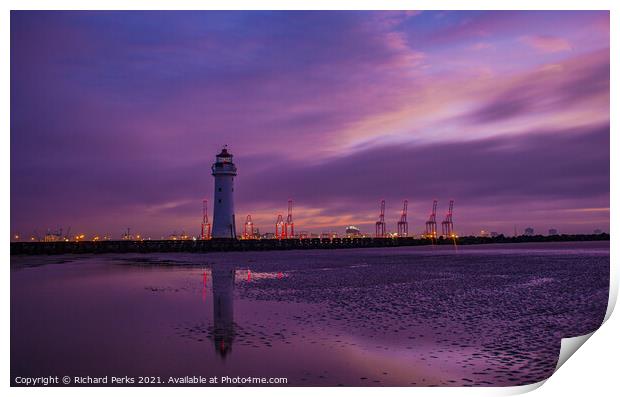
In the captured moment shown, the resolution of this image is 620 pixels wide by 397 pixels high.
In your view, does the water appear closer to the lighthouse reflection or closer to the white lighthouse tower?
the lighthouse reflection

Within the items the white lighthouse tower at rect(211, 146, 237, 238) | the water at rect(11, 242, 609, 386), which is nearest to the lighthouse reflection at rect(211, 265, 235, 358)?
the water at rect(11, 242, 609, 386)

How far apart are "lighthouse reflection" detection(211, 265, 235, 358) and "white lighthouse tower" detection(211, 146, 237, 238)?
989 inches

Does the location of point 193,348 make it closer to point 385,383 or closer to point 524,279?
point 385,383

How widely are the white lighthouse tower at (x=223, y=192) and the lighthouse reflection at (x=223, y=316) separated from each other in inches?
989

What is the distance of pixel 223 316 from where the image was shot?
34.4 ft

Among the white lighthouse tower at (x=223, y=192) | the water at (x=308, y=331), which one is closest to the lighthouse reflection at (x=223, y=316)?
the water at (x=308, y=331)

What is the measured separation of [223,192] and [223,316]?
107ft

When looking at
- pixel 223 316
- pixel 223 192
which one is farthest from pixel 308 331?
pixel 223 192

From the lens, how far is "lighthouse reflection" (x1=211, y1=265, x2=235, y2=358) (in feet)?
26.5

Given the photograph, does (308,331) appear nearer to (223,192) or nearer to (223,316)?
(223,316)

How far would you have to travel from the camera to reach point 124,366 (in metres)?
7.40

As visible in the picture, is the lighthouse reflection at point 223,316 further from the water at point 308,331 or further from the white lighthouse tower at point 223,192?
the white lighthouse tower at point 223,192
